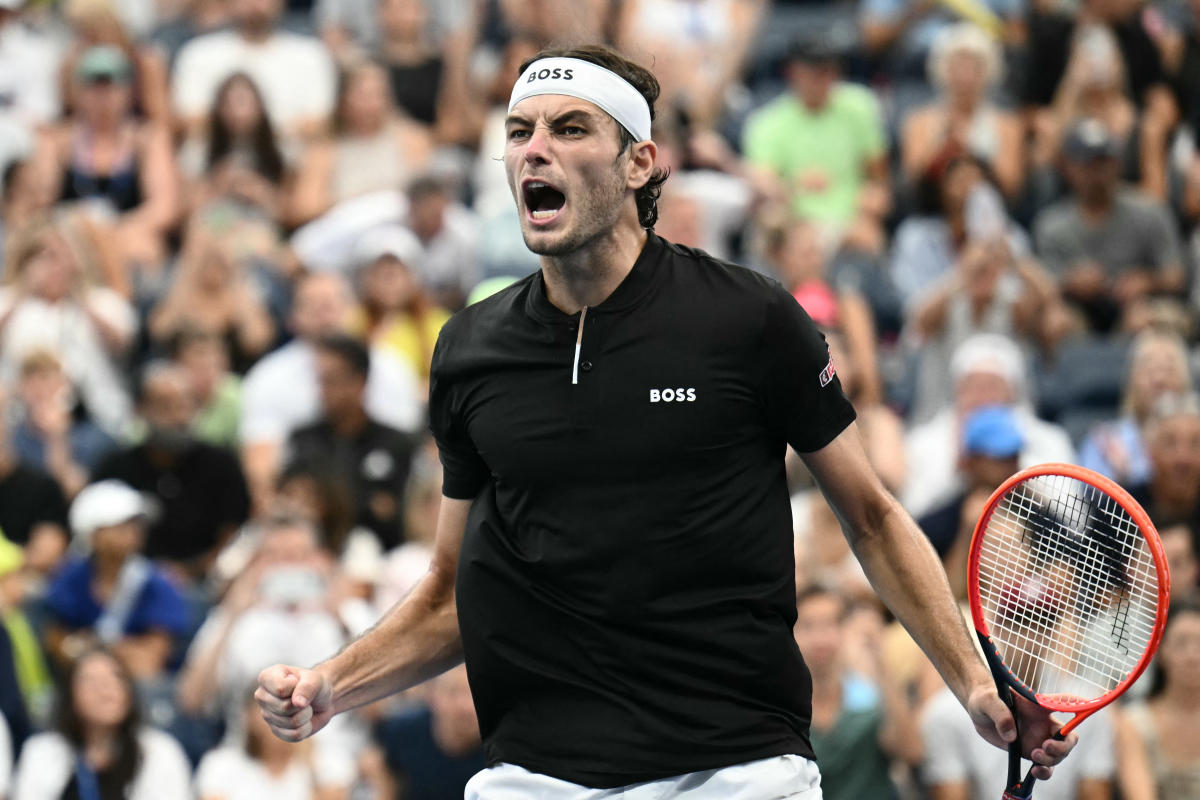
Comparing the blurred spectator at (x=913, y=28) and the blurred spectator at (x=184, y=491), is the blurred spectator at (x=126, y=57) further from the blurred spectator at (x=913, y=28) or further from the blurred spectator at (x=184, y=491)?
the blurred spectator at (x=913, y=28)

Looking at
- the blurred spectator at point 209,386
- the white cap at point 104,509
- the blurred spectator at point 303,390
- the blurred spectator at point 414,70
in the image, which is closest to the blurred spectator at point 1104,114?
the blurred spectator at point 414,70

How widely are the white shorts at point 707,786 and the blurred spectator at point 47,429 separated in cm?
589

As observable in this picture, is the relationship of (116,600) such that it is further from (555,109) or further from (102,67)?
(555,109)

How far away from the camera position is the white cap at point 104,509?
8.30 meters

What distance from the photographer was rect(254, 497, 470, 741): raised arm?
3876mm

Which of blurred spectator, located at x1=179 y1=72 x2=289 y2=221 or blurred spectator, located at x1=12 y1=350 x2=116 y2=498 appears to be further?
blurred spectator, located at x1=179 y1=72 x2=289 y2=221

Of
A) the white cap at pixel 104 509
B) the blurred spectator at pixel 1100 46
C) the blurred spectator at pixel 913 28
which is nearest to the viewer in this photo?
the white cap at pixel 104 509

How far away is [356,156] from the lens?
11.3m

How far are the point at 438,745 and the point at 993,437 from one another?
2628 millimetres

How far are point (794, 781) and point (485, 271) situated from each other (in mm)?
6682

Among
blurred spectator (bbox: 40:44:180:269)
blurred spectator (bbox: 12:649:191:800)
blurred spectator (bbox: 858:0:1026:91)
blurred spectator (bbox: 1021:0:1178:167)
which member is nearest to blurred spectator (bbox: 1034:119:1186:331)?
blurred spectator (bbox: 1021:0:1178:167)

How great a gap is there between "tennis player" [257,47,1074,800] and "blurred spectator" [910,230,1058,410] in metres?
5.98

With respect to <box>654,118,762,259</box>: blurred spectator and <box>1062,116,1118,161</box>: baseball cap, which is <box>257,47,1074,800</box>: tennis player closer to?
<box>654,118,762,259</box>: blurred spectator

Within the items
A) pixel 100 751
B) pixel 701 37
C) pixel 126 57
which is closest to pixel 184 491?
pixel 100 751
